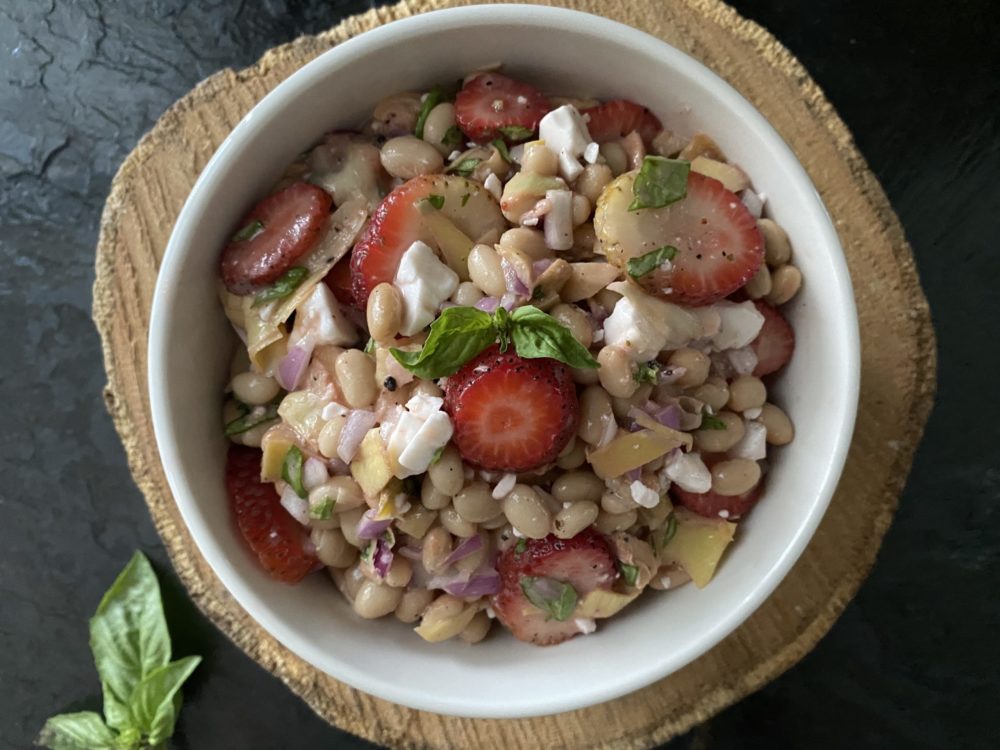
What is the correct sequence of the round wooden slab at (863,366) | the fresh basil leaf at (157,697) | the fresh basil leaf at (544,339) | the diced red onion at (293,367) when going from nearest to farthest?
1. the fresh basil leaf at (544,339)
2. the diced red onion at (293,367)
3. the round wooden slab at (863,366)
4. the fresh basil leaf at (157,697)

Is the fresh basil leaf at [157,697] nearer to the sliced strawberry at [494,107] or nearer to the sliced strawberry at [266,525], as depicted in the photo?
the sliced strawberry at [266,525]

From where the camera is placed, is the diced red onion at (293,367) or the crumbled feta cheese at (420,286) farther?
the diced red onion at (293,367)

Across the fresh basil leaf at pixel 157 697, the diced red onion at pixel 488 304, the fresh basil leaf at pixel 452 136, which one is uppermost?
the fresh basil leaf at pixel 452 136

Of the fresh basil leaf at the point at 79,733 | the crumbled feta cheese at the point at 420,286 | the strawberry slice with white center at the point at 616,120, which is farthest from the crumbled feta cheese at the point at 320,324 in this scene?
the fresh basil leaf at the point at 79,733

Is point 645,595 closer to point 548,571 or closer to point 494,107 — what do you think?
point 548,571

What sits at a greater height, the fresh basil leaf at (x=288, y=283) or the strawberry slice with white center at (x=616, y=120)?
the strawberry slice with white center at (x=616, y=120)

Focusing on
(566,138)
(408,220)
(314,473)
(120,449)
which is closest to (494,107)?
(566,138)
